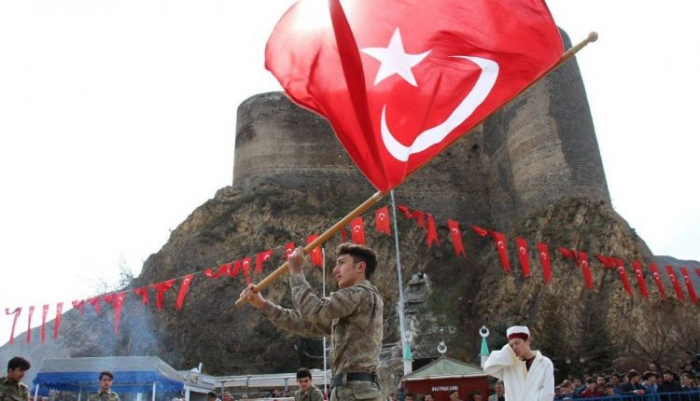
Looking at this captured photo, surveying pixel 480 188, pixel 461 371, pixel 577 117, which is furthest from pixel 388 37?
pixel 480 188

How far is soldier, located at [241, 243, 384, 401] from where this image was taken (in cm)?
318

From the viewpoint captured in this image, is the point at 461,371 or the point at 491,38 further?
the point at 461,371

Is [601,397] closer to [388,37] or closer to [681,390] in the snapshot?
[681,390]

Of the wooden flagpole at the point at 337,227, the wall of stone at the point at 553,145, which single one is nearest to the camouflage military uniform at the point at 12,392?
the wooden flagpole at the point at 337,227

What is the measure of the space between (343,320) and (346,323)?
3 cm

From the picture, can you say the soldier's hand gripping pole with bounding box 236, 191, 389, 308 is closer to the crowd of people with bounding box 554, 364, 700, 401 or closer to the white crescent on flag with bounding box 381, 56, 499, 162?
the white crescent on flag with bounding box 381, 56, 499, 162

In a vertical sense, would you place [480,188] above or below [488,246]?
above

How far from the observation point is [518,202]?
102 feet

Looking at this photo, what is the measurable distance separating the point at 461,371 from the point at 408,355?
145 inches

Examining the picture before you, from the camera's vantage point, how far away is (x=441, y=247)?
107ft

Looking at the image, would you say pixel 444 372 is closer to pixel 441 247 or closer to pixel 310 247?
pixel 310 247

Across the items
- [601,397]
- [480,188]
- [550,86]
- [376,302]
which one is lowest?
[601,397]

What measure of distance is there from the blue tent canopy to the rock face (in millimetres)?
9649


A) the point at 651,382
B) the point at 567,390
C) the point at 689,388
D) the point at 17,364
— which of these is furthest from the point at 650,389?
A: the point at 17,364
